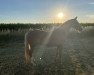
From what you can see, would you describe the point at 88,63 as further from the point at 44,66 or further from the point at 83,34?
the point at 83,34

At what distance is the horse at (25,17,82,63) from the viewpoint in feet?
26.6

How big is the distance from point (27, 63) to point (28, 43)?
30.4 inches

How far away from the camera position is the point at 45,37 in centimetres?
839

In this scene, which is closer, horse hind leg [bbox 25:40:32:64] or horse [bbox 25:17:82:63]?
horse hind leg [bbox 25:40:32:64]

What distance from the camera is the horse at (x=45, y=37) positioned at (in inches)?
319

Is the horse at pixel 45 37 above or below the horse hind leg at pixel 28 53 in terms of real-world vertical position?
above

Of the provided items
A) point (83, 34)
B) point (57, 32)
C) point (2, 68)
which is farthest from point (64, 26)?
point (83, 34)

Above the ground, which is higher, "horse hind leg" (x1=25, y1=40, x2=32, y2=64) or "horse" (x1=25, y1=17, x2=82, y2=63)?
"horse" (x1=25, y1=17, x2=82, y2=63)

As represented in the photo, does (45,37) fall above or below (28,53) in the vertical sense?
above

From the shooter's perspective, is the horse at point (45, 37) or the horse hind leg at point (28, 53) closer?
the horse hind leg at point (28, 53)

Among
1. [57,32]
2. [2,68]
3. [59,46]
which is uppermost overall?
[57,32]

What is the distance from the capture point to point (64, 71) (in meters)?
7.17

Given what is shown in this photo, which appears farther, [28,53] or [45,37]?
[45,37]

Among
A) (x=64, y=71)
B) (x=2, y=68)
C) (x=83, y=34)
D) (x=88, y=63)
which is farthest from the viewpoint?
(x=83, y=34)
